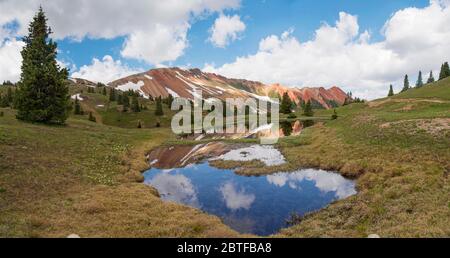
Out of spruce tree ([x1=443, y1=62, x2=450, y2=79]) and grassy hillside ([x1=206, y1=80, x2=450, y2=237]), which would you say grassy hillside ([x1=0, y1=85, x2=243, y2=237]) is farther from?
spruce tree ([x1=443, y1=62, x2=450, y2=79])

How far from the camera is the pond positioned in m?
20.8

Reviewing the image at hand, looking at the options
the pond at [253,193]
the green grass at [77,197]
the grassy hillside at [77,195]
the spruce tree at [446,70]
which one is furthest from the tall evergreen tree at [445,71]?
the green grass at [77,197]

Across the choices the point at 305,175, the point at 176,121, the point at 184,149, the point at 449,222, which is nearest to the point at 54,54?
the point at 184,149

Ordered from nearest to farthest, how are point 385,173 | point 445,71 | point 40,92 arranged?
point 385,173
point 40,92
point 445,71

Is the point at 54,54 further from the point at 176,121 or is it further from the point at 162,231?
the point at 162,231

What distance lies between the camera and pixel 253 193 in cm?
2614

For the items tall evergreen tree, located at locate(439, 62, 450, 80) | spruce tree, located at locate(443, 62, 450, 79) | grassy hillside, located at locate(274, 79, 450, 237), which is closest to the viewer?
grassy hillside, located at locate(274, 79, 450, 237)

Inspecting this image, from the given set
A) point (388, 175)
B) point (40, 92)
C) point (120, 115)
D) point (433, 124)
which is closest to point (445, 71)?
point (433, 124)

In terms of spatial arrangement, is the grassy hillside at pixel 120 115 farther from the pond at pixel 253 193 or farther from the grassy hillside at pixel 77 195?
the pond at pixel 253 193

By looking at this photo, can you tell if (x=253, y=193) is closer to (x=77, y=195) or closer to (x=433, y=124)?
(x=77, y=195)

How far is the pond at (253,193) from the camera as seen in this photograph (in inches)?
821

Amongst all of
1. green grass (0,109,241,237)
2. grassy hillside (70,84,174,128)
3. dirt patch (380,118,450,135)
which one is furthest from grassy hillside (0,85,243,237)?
grassy hillside (70,84,174,128)

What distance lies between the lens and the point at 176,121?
99750mm
